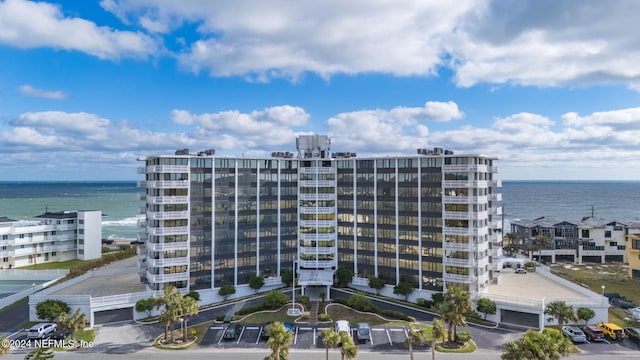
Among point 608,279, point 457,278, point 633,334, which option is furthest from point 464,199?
point 608,279

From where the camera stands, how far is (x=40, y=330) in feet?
187

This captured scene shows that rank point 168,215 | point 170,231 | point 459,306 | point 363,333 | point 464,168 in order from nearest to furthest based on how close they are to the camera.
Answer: point 459,306 < point 363,333 < point 464,168 < point 168,215 < point 170,231

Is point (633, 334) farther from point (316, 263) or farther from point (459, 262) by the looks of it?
point (316, 263)

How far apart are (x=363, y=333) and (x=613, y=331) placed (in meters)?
35.0

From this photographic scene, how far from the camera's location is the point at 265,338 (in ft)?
189

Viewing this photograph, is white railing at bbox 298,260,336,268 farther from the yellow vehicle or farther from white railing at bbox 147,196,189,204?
the yellow vehicle

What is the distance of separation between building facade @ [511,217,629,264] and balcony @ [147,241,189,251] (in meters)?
85.3

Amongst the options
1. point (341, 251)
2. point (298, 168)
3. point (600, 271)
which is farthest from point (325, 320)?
point (600, 271)

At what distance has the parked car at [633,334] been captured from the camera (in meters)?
54.3

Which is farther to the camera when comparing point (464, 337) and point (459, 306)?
point (464, 337)

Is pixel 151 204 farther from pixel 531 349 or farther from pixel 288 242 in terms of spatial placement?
pixel 531 349

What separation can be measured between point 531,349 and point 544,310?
2721 cm

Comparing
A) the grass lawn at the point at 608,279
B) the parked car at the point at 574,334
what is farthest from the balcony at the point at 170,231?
the grass lawn at the point at 608,279

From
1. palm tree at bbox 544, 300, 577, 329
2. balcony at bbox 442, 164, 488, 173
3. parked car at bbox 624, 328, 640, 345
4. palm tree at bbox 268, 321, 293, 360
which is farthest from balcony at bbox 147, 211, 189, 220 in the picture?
parked car at bbox 624, 328, 640, 345
